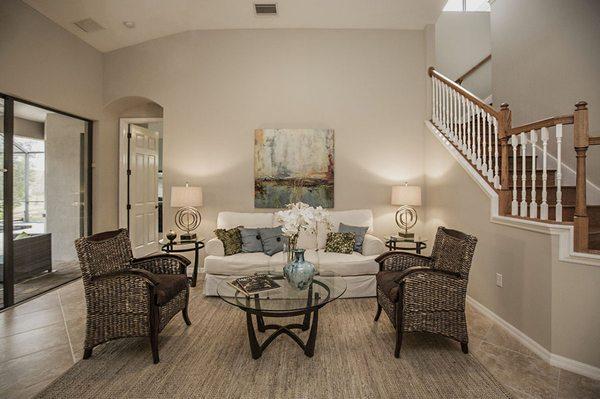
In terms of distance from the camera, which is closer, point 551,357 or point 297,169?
point 551,357

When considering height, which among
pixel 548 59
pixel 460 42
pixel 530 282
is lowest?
pixel 530 282

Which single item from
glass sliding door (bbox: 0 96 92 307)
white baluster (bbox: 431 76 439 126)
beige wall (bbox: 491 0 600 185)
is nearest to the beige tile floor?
glass sliding door (bbox: 0 96 92 307)

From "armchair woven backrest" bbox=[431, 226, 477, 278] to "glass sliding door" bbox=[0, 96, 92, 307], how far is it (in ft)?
14.8

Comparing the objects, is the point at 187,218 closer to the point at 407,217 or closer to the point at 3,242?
the point at 3,242

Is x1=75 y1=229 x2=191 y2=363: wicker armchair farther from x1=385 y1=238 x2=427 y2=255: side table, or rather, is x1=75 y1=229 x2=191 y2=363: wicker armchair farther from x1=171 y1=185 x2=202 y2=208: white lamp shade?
x1=385 y1=238 x2=427 y2=255: side table

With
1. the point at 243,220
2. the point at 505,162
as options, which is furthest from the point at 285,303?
the point at 505,162

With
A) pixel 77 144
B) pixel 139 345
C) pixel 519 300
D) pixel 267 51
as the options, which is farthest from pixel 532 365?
pixel 77 144

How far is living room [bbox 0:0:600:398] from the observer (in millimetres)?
2229

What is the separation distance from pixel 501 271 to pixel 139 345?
10.8 feet

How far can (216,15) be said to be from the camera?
4.35 m

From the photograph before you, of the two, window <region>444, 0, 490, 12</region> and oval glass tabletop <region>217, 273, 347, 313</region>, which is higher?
window <region>444, 0, 490, 12</region>

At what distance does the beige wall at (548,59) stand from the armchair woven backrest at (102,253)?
504cm

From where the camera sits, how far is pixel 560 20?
3.81m

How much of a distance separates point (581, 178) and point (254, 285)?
2.56m
